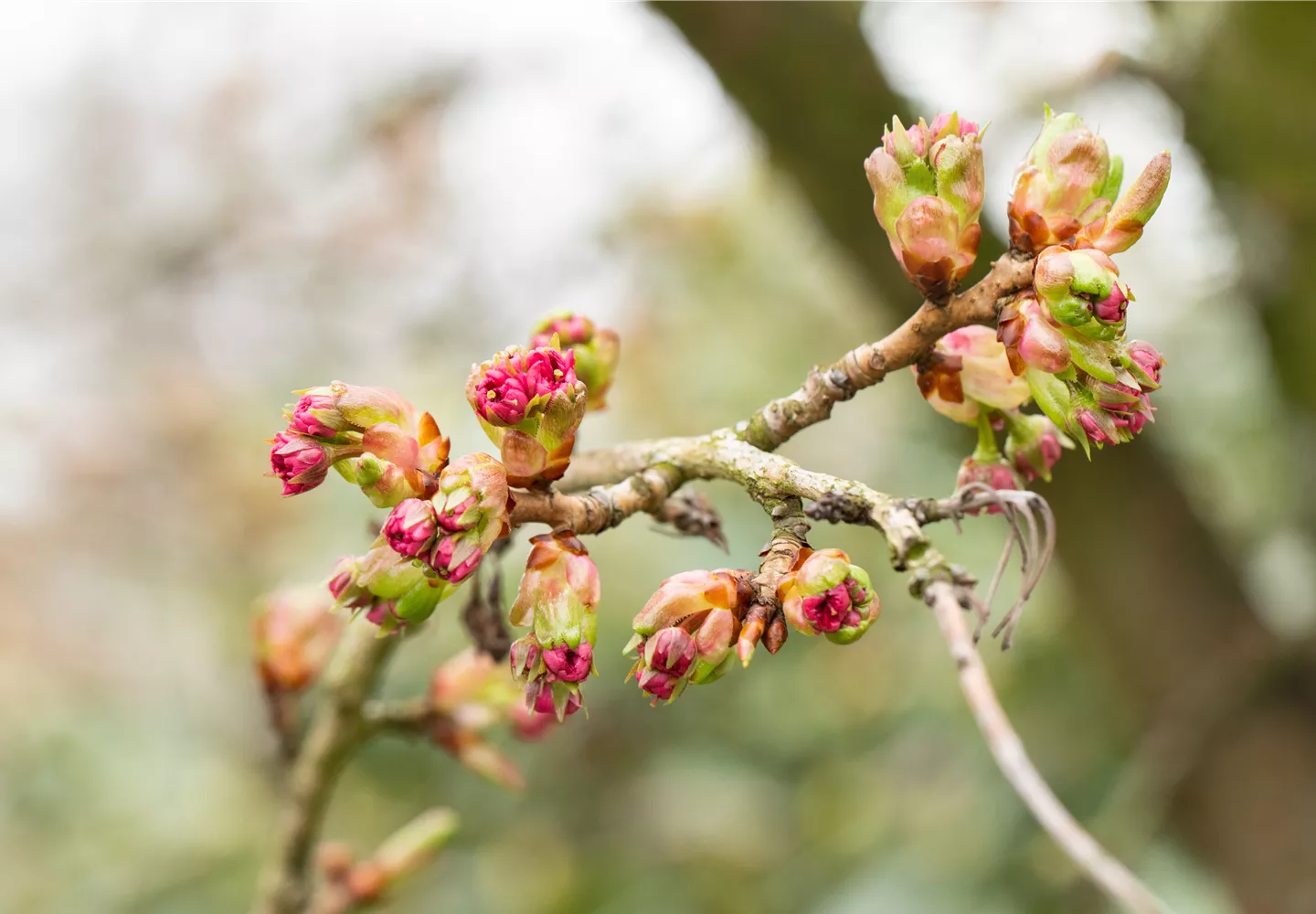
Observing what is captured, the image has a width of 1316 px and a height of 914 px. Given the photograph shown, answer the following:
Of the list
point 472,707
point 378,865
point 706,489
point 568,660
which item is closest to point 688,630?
point 568,660

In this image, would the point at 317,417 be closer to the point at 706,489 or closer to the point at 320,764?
the point at 320,764

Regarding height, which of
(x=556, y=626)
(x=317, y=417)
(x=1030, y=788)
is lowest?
(x=1030, y=788)

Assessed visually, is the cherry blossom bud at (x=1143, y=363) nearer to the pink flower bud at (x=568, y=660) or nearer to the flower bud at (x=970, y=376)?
the flower bud at (x=970, y=376)

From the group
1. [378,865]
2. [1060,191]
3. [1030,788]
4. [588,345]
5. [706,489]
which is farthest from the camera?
[706,489]

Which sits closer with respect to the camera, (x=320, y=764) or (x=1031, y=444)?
(x=1031, y=444)

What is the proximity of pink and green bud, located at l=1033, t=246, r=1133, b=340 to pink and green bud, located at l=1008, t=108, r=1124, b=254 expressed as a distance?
0.03m

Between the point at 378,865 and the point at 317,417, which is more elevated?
the point at 317,417

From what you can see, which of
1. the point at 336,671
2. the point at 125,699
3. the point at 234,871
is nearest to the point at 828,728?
the point at 234,871

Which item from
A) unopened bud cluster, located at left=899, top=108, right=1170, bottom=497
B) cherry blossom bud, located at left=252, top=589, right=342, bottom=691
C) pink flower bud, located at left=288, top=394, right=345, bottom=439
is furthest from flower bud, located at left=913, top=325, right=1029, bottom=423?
cherry blossom bud, located at left=252, top=589, right=342, bottom=691

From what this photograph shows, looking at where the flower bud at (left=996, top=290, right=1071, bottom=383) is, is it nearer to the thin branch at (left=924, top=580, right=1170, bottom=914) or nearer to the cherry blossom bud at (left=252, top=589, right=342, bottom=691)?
the thin branch at (left=924, top=580, right=1170, bottom=914)

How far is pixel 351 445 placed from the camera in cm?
35

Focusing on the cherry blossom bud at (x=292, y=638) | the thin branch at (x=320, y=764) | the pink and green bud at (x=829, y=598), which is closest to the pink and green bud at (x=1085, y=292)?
the pink and green bud at (x=829, y=598)

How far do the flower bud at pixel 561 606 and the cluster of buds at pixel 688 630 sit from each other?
23mm

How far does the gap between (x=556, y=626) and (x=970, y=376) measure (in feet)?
0.57
